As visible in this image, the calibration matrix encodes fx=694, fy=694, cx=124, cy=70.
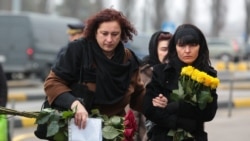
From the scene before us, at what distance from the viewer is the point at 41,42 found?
801 inches

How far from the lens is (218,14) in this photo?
181 feet

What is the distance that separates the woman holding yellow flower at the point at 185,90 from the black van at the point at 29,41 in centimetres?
1582

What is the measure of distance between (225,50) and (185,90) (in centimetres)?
4343

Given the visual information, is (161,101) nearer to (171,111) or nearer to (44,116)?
(171,111)

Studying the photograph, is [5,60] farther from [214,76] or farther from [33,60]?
[214,76]

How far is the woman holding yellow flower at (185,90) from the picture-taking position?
411 centimetres

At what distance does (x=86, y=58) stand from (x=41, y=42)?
16399 mm

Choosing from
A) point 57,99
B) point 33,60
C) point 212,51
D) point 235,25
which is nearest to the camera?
point 57,99

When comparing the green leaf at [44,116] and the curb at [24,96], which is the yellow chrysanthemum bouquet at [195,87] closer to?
the green leaf at [44,116]

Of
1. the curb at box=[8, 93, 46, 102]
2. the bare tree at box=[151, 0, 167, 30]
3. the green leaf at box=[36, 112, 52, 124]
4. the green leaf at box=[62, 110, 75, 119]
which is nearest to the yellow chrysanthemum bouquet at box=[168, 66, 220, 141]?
the green leaf at box=[62, 110, 75, 119]

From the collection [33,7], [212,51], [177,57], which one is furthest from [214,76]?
[33,7]

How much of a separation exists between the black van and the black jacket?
1581 centimetres

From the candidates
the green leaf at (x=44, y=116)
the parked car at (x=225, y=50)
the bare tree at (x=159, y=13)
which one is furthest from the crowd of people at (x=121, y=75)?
the bare tree at (x=159, y=13)

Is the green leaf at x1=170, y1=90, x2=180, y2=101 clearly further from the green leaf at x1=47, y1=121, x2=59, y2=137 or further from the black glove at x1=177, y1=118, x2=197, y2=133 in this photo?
the green leaf at x1=47, y1=121, x2=59, y2=137
